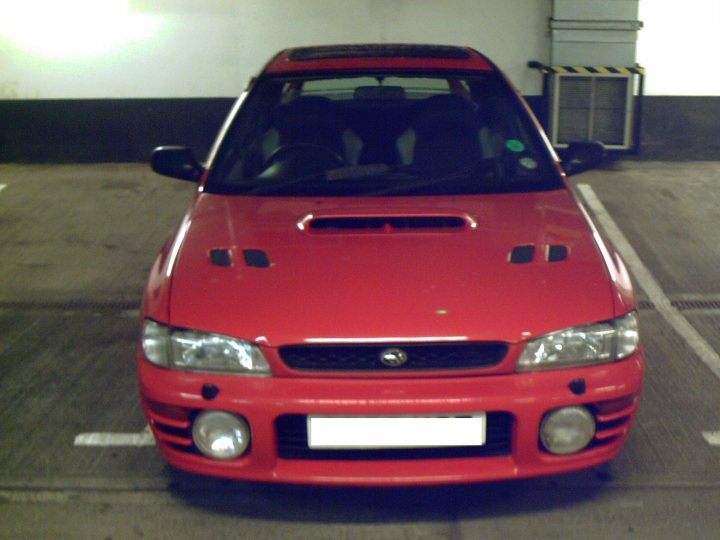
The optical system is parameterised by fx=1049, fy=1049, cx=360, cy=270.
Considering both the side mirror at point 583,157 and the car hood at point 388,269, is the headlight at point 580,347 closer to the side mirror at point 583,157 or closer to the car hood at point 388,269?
the car hood at point 388,269

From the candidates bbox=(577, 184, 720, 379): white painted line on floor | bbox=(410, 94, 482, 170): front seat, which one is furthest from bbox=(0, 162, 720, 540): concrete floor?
bbox=(410, 94, 482, 170): front seat

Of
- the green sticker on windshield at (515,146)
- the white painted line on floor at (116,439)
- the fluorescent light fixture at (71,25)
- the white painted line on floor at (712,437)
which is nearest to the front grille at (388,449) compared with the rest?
the white painted line on floor at (116,439)

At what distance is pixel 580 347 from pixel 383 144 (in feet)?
5.09

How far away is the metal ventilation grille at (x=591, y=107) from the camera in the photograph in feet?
30.4

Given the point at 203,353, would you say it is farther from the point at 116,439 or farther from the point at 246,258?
the point at 116,439

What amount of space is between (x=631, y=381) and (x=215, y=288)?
1348 mm

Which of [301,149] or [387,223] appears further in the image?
[301,149]

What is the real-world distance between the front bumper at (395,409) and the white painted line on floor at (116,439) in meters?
0.77

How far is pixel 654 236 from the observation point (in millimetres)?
7070

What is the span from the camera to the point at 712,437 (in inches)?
157

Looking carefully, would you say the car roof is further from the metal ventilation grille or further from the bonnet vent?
the metal ventilation grille

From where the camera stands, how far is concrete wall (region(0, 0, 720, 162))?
30.5 ft

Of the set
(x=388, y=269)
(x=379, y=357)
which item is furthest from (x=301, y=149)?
(x=379, y=357)

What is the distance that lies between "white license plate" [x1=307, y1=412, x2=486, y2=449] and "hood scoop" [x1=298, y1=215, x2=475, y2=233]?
863 millimetres
